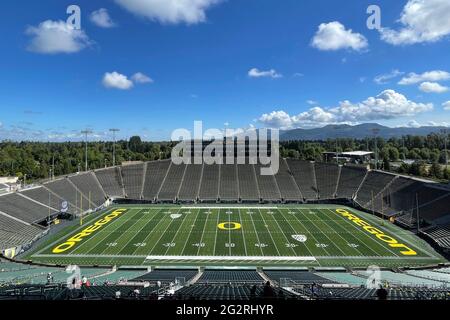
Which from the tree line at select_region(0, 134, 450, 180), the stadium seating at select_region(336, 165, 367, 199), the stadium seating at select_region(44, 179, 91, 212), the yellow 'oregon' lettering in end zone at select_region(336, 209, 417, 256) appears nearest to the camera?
the yellow 'oregon' lettering in end zone at select_region(336, 209, 417, 256)

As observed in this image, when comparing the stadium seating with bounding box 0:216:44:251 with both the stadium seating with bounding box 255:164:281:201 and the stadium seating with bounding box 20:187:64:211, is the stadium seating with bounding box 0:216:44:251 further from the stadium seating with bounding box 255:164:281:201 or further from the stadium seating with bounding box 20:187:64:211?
the stadium seating with bounding box 255:164:281:201

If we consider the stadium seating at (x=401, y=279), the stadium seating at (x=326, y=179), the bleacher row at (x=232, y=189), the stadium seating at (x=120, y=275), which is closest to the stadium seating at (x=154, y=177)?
the bleacher row at (x=232, y=189)

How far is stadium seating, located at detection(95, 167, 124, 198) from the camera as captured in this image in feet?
Answer: 160

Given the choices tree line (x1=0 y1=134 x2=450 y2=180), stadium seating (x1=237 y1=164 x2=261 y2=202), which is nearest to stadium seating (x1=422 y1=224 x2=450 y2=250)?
stadium seating (x1=237 y1=164 x2=261 y2=202)

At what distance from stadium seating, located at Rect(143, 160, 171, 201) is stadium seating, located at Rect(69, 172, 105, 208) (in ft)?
20.8

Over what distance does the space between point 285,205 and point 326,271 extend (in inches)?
915

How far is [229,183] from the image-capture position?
5234 centimetres

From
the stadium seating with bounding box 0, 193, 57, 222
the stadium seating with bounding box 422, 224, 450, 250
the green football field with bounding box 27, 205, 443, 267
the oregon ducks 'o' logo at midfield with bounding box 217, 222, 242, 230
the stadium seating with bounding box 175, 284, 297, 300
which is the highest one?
the stadium seating with bounding box 175, 284, 297, 300

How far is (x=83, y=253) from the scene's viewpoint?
85.1ft

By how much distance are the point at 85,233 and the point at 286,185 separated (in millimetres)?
30783

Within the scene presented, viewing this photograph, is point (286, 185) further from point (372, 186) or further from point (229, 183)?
point (372, 186)

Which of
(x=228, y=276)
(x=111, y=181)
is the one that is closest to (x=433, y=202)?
(x=228, y=276)

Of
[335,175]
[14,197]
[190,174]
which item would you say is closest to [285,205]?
[335,175]
